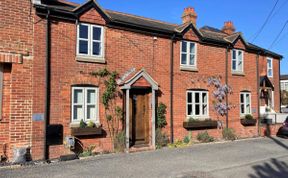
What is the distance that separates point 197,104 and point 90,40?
21.9 feet

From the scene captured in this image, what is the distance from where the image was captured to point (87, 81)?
1218 centimetres

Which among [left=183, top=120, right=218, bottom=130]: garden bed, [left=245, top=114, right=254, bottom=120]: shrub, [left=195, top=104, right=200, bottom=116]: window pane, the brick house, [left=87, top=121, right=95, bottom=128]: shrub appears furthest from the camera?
[left=245, top=114, right=254, bottom=120]: shrub

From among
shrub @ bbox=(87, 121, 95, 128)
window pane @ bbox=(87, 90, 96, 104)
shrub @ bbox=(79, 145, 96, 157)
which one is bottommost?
shrub @ bbox=(79, 145, 96, 157)

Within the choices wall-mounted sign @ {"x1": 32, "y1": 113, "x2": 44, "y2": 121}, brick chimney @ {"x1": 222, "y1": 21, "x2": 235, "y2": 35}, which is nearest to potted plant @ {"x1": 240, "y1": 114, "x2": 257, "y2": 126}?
brick chimney @ {"x1": 222, "y1": 21, "x2": 235, "y2": 35}

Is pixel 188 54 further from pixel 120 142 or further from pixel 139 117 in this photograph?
pixel 120 142

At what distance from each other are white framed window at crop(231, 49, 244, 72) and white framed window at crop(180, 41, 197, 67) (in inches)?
127

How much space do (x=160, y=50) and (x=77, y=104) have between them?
4.92 m

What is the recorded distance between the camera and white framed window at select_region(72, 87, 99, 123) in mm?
12000

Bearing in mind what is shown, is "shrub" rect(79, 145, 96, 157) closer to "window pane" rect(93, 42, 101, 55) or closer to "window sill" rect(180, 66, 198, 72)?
"window pane" rect(93, 42, 101, 55)

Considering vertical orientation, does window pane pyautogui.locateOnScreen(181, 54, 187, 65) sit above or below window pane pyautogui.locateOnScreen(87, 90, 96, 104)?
above

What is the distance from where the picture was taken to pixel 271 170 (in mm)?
9594

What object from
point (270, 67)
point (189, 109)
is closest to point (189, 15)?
point (189, 109)

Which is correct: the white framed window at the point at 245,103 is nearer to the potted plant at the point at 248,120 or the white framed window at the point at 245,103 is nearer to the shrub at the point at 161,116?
the potted plant at the point at 248,120

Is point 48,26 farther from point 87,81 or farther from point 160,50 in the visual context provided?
point 160,50
